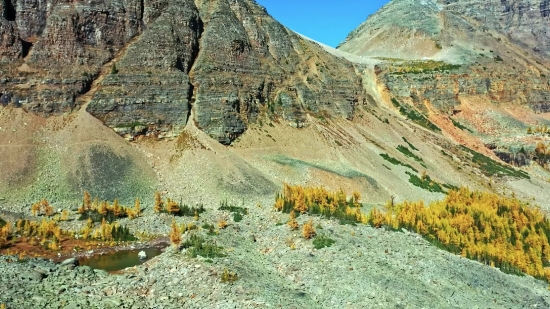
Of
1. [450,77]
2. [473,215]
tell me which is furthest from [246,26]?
[450,77]

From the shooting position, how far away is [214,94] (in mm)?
63906

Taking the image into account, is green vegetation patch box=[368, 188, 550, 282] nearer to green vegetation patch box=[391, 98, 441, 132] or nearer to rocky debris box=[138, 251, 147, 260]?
rocky debris box=[138, 251, 147, 260]

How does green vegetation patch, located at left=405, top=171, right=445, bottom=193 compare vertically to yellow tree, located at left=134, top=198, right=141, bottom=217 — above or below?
above

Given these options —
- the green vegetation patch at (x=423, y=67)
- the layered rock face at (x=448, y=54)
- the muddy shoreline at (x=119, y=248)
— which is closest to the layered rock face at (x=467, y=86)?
the layered rock face at (x=448, y=54)

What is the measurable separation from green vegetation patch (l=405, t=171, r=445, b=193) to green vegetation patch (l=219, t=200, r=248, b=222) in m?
27.9

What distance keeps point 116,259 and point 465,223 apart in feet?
104

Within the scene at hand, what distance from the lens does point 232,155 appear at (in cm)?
5847

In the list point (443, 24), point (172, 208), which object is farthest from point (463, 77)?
point (172, 208)

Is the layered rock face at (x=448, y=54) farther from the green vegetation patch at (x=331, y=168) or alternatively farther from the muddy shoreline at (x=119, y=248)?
the muddy shoreline at (x=119, y=248)

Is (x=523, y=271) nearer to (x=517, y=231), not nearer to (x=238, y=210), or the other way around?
(x=517, y=231)

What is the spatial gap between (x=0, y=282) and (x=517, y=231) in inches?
1768

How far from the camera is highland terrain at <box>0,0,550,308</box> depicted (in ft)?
95.8

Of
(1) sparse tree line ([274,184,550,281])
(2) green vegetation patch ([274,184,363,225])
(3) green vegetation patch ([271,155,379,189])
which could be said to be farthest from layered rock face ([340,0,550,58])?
(2) green vegetation patch ([274,184,363,225])

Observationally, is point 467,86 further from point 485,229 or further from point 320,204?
point 320,204
